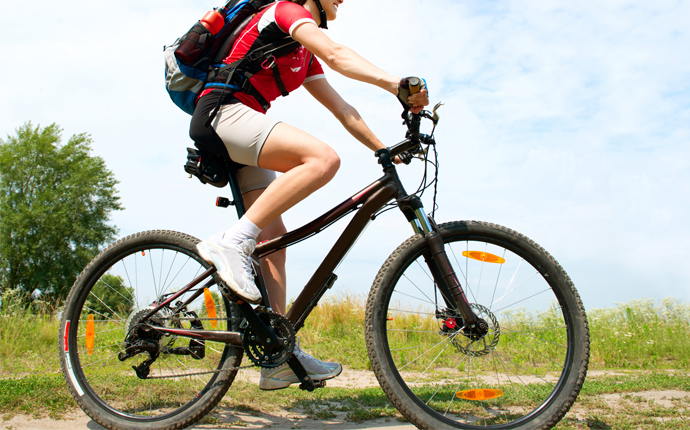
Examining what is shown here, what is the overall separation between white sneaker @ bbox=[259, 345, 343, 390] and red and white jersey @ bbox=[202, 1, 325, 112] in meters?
1.56

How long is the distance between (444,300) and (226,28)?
6.68 ft

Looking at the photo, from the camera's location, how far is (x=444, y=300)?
2.33m

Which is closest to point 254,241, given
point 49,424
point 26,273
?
point 49,424

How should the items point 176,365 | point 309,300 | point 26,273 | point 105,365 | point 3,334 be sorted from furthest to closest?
point 26,273, point 3,334, point 105,365, point 176,365, point 309,300

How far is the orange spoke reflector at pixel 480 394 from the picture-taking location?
229cm

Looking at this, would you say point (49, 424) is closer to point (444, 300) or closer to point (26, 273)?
point (444, 300)

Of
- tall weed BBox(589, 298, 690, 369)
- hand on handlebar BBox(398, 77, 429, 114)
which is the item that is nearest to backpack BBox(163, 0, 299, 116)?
hand on handlebar BBox(398, 77, 429, 114)

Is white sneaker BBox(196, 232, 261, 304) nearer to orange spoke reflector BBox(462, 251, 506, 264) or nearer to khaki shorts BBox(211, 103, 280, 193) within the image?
khaki shorts BBox(211, 103, 280, 193)

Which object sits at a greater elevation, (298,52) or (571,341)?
(298,52)

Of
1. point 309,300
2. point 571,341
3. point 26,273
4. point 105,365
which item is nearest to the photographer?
point 571,341

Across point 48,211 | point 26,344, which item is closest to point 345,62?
point 26,344

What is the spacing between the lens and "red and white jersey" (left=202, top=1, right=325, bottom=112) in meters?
2.24

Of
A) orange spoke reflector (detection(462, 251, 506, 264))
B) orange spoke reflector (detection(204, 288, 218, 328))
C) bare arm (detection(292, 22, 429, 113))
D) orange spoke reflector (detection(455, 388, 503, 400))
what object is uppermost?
bare arm (detection(292, 22, 429, 113))

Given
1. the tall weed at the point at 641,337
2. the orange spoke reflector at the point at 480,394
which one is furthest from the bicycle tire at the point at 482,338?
the tall weed at the point at 641,337
